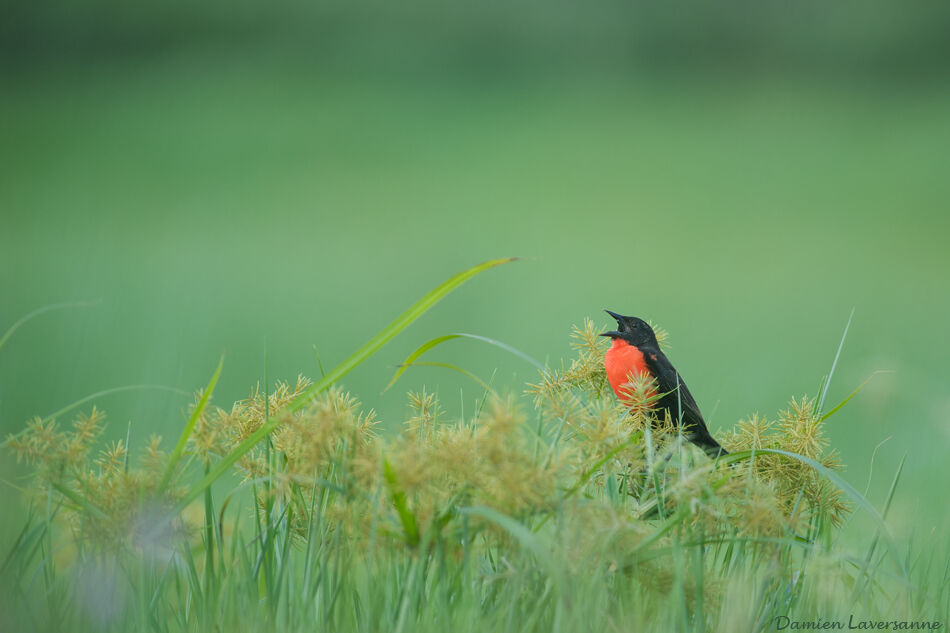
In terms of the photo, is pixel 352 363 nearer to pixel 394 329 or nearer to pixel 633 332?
pixel 394 329

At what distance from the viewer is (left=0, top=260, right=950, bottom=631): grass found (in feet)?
1.98

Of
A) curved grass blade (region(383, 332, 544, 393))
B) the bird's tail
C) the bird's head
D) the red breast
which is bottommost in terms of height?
the bird's tail

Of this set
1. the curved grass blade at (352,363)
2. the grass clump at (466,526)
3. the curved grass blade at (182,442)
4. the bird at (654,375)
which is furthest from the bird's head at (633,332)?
the curved grass blade at (182,442)

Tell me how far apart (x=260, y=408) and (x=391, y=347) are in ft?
7.02

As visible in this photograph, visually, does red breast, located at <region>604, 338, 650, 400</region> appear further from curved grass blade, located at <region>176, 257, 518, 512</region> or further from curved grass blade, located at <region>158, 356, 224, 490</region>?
curved grass blade, located at <region>158, 356, 224, 490</region>

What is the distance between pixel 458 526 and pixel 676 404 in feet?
1.17

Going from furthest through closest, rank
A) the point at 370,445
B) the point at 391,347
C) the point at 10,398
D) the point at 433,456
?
the point at 391,347
the point at 10,398
the point at 370,445
the point at 433,456

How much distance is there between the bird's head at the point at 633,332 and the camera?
2.86 feet

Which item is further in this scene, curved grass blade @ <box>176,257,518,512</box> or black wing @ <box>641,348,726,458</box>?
black wing @ <box>641,348,726,458</box>

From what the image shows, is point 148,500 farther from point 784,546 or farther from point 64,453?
point 784,546

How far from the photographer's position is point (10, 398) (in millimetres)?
1035

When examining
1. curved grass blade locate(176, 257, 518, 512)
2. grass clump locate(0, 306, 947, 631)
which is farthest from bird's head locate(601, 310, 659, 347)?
curved grass blade locate(176, 257, 518, 512)

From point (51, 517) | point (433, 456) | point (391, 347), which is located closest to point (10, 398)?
point (51, 517)

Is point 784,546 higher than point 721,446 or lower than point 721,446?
lower
